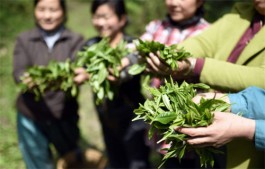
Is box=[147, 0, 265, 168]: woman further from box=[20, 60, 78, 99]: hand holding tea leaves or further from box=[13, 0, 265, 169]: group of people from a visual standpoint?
box=[20, 60, 78, 99]: hand holding tea leaves

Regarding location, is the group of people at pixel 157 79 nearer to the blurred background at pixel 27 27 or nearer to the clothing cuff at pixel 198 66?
the clothing cuff at pixel 198 66

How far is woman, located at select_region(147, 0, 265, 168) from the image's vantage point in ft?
6.57

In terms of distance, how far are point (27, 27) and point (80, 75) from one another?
4246mm

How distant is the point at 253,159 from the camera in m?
2.06

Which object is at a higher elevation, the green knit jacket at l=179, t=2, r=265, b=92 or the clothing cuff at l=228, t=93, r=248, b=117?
the green knit jacket at l=179, t=2, r=265, b=92

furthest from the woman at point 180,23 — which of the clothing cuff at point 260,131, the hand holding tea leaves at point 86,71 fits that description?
the clothing cuff at point 260,131

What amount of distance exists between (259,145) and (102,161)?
6.15 ft

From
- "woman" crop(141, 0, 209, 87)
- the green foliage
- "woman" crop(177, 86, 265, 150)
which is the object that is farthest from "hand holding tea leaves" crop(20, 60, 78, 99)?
"woman" crop(177, 86, 265, 150)

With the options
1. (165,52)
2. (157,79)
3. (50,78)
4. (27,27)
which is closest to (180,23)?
(157,79)

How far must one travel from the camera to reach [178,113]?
73.3 inches

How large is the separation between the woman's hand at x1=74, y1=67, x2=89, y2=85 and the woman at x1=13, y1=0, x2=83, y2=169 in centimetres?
38

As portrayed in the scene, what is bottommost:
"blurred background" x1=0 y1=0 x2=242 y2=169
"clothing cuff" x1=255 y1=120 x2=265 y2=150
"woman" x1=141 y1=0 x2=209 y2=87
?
"blurred background" x1=0 y1=0 x2=242 y2=169

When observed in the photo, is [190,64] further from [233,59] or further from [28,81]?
[28,81]

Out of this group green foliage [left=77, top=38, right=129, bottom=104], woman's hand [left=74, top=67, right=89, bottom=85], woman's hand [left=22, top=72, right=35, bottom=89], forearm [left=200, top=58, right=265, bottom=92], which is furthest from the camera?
woman's hand [left=22, top=72, right=35, bottom=89]
